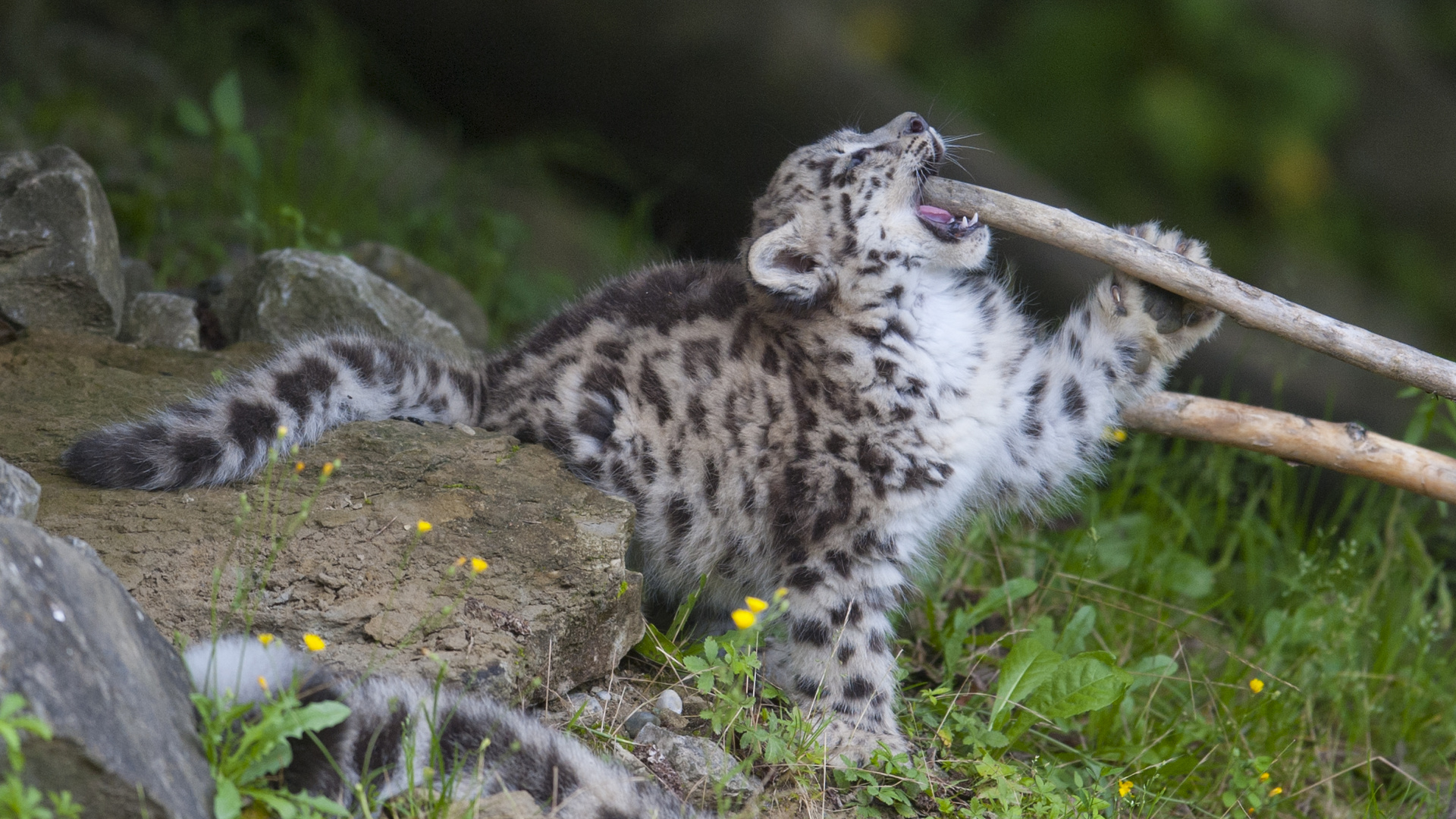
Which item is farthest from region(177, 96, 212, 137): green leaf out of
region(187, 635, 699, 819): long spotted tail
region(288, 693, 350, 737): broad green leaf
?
region(288, 693, 350, 737): broad green leaf

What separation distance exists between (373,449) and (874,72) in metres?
5.14

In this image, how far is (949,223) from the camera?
14.4 ft

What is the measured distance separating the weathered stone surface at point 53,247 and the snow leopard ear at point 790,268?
Result: 2628 millimetres

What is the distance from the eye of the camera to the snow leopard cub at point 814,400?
13.5 feet

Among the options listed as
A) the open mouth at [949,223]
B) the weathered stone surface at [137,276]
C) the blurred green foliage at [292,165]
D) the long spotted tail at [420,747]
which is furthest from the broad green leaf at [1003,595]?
the weathered stone surface at [137,276]

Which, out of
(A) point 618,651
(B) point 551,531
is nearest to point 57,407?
(B) point 551,531

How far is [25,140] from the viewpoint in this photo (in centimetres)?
681

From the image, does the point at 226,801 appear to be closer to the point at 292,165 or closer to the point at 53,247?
the point at 53,247

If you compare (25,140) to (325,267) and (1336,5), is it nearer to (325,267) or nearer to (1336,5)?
(325,267)

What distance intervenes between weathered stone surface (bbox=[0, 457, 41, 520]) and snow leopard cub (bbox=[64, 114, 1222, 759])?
21.7 inches

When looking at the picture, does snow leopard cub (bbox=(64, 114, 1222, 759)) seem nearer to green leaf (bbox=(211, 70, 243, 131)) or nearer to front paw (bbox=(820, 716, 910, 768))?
front paw (bbox=(820, 716, 910, 768))

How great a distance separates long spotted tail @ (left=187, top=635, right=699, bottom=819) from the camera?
9.70 ft

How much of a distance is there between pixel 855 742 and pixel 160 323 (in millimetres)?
3355

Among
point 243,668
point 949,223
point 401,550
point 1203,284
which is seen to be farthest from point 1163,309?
point 243,668
